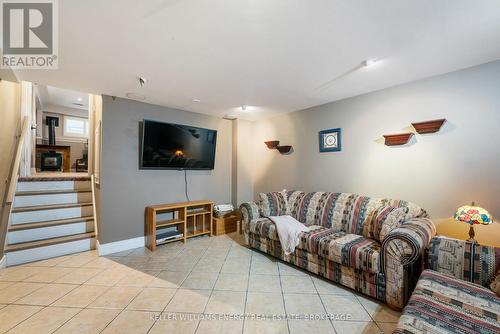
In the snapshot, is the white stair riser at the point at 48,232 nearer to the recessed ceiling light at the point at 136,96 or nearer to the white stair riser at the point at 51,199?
the white stair riser at the point at 51,199

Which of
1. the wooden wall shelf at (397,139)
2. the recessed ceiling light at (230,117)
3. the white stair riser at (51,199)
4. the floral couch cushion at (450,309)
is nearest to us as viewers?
the floral couch cushion at (450,309)

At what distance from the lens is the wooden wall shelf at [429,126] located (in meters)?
2.34

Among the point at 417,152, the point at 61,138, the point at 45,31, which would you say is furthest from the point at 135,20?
the point at 61,138

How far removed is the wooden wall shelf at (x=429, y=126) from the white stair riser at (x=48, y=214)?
16.2ft

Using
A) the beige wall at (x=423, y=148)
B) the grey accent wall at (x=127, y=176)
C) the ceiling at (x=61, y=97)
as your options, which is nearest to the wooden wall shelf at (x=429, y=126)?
the beige wall at (x=423, y=148)

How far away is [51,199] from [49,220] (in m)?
0.39

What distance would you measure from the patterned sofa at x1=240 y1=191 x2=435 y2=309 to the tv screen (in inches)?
50.4

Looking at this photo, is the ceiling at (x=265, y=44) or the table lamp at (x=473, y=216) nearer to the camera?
the ceiling at (x=265, y=44)

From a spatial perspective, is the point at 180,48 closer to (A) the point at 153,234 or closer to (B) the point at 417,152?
(A) the point at 153,234

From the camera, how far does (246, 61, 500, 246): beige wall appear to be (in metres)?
2.14

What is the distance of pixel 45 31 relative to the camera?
1.69m

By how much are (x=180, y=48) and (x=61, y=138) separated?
8380mm

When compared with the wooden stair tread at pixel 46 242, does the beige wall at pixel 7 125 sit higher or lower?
higher

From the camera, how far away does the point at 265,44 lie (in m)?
1.86
